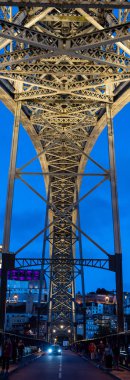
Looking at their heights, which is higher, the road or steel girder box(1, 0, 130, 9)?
steel girder box(1, 0, 130, 9)

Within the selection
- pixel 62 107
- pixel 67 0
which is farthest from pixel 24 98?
pixel 67 0

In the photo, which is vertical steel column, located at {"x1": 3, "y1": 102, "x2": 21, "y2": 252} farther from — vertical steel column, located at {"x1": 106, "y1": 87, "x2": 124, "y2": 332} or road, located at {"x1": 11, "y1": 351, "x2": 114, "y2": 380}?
road, located at {"x1": 11, "y1": 351, "x2": 114, "y2": 380}

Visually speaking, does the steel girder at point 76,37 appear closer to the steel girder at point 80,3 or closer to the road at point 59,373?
the steel girder at point 80,3

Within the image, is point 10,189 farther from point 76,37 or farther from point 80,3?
point 80,3

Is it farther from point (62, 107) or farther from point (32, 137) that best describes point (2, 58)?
point (32, 137)

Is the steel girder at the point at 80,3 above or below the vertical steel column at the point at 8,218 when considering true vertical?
above

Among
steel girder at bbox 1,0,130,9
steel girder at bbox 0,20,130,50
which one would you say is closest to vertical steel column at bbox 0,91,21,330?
steel girder at bbox 0,20,130,50

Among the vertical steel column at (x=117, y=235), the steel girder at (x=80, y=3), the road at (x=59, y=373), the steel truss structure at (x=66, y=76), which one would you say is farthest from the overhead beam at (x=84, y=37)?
the road at (x=59, y=373)

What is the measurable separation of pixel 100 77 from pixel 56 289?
59215 mm

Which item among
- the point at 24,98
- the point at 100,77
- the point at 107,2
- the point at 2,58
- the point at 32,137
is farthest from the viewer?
the point at 32,137

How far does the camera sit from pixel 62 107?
3988cm

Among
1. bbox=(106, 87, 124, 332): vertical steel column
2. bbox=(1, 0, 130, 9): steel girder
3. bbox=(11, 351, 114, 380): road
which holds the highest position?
bbox=(1, 0, 130, 9): steel girder

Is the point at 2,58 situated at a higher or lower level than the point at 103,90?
lower

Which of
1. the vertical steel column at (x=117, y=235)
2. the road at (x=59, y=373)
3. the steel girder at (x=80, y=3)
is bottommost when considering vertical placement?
the road at (x=59, y=373)
